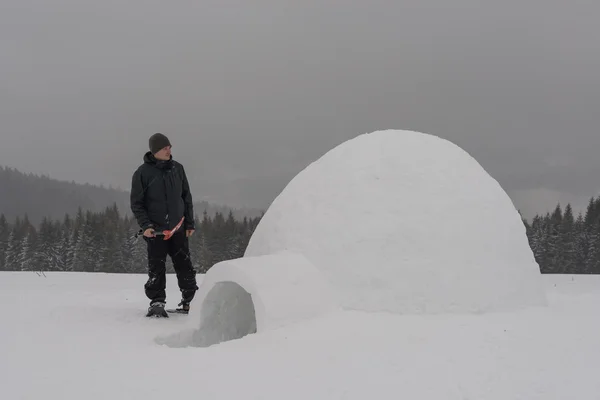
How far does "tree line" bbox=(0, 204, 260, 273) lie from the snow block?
30055 millimetres

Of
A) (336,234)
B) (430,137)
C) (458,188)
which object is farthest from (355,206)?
(430,137)

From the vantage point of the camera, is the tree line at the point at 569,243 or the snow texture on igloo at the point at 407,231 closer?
the snow texture on igloo at the point at 407,231

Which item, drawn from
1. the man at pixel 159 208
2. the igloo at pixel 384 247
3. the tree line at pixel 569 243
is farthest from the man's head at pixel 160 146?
the tree line at pixel 569 243

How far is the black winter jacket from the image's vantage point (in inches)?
240

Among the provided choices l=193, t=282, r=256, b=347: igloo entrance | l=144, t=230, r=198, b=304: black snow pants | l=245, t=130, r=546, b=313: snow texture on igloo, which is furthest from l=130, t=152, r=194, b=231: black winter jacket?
l=245, t=130, r=546, b=313: snow texture on igloo

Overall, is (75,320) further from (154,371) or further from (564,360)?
(564,360)

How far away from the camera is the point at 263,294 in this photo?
490 centimetres

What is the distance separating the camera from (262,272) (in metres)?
5.15

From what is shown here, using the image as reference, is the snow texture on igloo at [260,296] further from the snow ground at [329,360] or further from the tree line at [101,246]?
the tree line at [101,246]

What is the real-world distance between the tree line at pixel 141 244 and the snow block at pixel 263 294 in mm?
28340

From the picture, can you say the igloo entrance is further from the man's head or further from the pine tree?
the pine tree

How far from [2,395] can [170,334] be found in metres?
2.28

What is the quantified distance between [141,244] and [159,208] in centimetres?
3478

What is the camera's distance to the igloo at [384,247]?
5.16m
